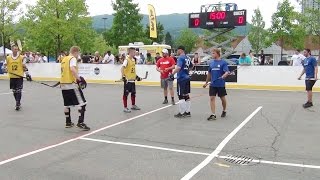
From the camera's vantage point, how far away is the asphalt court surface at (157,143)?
21.2ft

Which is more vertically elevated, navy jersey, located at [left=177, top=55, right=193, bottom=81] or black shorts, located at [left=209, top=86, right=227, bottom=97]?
navy jersey, located at [left=177, top=55, right=193, bottom=81]

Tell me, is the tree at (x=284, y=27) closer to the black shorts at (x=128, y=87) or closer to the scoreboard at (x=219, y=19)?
the scoreboard at (x=219, y=19)

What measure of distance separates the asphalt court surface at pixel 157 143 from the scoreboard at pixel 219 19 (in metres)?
12.2

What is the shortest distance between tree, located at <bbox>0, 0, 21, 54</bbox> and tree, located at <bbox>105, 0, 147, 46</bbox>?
24.8 meters

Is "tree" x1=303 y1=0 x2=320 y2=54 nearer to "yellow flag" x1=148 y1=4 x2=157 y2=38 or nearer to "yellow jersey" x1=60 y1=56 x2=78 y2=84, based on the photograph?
"yellow flag" x1=148 y1=4 x2=157 y2=38

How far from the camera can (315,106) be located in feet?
45.0

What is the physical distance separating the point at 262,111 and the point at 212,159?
5886 mm

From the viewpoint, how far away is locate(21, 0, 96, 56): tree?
45.6 metres

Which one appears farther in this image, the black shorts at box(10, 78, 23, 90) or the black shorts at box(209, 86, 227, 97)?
A: the black shorts at box(10, 78, 23, 90)

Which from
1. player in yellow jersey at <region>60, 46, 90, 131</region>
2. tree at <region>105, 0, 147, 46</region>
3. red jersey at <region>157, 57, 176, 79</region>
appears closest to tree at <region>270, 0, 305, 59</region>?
tree at <region>105, 0, 147, 46</region>

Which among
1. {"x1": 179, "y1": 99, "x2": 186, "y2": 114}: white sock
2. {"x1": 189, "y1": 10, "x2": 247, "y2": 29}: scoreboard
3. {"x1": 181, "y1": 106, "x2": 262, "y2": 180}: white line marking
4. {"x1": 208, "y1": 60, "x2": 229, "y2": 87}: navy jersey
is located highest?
{"x1": 189, "y1": 10, "x2": 247, "y2": 29}: scoreboard

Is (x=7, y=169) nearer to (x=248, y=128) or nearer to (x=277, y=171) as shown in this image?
(x=277, y=171)

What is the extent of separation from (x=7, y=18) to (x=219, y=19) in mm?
27842

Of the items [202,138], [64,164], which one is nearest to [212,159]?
[202,138]
